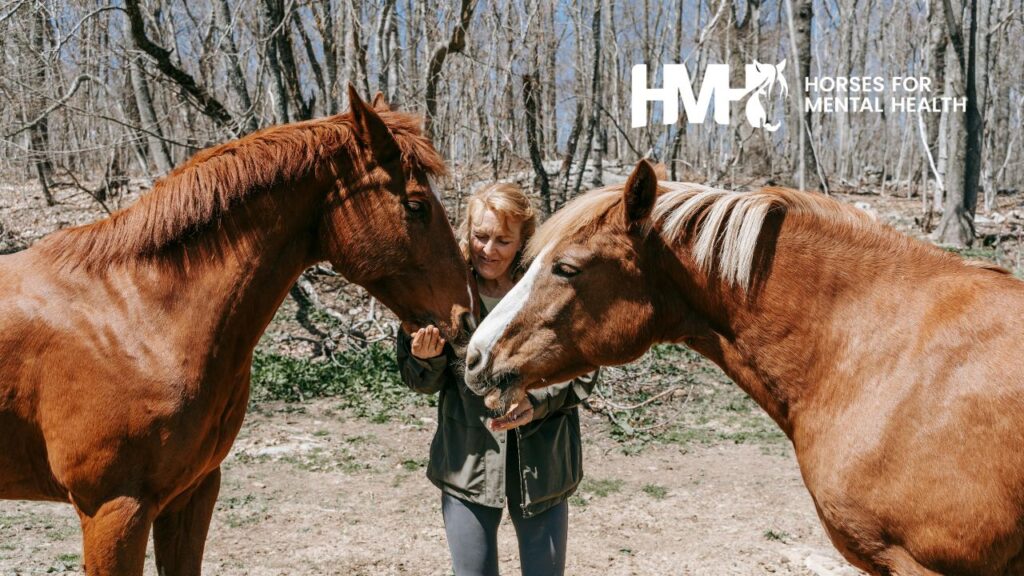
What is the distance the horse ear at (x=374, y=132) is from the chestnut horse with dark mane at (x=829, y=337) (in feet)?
1.93

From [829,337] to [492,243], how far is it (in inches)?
49.7

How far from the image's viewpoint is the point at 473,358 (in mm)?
2523

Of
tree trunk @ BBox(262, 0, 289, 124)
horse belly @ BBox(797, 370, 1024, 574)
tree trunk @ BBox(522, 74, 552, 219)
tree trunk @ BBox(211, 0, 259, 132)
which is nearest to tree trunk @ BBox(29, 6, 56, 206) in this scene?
tree trunk @ BBox(211, 0, 259, 132)

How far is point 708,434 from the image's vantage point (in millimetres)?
6801

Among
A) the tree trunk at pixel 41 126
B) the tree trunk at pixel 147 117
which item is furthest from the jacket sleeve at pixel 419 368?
the tree trunk at pixel 147 117

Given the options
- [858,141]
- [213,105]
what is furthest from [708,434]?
[858,141]

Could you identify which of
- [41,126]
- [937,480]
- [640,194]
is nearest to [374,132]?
[640,194]

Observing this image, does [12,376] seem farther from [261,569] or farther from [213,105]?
[213,105]

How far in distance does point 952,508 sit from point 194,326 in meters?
2.35

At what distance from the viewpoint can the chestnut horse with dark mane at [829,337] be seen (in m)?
2.05

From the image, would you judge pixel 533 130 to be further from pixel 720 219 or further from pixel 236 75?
pixel 720 219

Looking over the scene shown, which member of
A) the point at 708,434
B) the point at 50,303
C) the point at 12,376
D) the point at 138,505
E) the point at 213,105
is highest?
the point at 213,105

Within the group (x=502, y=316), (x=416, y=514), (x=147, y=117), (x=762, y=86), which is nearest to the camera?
(x=502, y=316)

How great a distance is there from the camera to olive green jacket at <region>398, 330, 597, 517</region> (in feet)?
9.06
